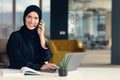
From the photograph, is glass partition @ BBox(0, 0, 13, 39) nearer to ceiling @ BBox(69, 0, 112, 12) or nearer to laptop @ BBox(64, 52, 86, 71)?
ceiling @ BBox(69, 0, 112, 12)

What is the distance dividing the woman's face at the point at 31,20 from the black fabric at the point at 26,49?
0.03 m

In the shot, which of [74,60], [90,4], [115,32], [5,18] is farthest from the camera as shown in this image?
[90,4]

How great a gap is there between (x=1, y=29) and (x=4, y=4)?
0.89 metres

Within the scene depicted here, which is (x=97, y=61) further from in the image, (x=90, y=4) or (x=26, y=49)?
(x=26, y=49)

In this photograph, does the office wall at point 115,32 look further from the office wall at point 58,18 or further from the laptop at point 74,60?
the laptop at point 74,60

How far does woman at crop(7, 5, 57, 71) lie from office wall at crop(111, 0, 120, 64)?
7782 mm

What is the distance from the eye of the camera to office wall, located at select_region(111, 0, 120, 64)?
10.5 metres

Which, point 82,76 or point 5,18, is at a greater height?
point 5,18

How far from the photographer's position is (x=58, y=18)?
12.1 meters

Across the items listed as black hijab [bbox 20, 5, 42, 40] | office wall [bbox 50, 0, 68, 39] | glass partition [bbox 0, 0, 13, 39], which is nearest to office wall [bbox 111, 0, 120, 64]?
office wall [bbox 50, 0, 68, 39]

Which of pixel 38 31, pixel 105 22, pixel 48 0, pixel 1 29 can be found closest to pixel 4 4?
pixel 1 29

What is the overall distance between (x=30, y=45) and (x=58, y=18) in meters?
9.16

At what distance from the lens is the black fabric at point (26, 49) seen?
2879 mm

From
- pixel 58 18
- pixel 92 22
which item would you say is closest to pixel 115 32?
pixel 58 18
